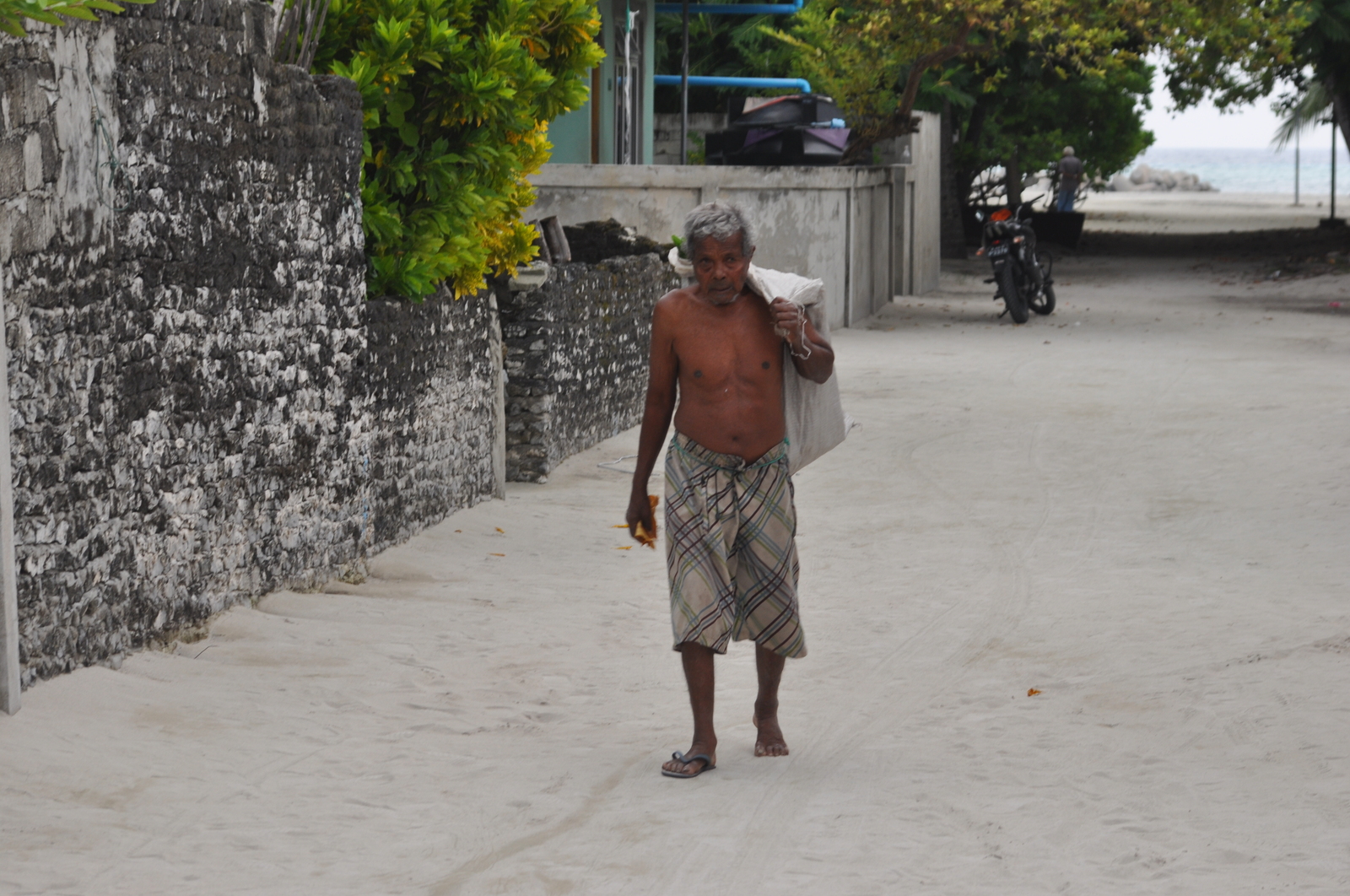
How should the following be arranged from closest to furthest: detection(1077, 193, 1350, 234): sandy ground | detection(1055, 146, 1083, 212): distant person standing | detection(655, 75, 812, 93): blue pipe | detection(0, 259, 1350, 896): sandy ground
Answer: detection(0, 259, 1350, 896): sandy ground
detection(655, 75, 812, 93): blue pipe
detection(1055, 146, 1083, 212): distant person standing
detection(1077, 193, 1350, 234): sandy ground

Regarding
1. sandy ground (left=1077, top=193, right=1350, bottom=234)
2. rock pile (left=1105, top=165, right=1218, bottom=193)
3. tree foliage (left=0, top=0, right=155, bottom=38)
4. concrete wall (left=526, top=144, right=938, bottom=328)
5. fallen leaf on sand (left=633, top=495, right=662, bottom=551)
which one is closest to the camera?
tree foliage (left=0, top=0, right=155, bottom=38)

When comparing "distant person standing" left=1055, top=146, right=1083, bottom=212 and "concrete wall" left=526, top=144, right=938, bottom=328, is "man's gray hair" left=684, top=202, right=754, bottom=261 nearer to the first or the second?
"concrete wall" left=526, top=144, right=938, bottom=328

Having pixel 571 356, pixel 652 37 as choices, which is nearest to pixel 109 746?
pixel 571 356

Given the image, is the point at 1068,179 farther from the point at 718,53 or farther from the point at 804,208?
the point at 804,208

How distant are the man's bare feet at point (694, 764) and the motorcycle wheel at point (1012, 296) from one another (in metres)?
→ 15.8

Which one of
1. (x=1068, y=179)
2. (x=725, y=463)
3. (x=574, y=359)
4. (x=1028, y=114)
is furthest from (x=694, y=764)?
(x=1068, y=179)

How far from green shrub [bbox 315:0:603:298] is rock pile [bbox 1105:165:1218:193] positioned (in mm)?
78725

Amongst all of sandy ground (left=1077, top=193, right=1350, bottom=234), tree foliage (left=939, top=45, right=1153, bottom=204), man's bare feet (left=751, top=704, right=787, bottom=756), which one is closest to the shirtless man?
man's bare feet (left=751, top=704, right=787, bottom=756)

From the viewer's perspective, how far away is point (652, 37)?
21.5 meters

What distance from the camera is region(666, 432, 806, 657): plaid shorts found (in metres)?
4.41

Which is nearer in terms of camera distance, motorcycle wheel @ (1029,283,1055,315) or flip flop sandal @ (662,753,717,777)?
flip flop sandal @ (662,753,717,777)

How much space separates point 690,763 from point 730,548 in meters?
0.66

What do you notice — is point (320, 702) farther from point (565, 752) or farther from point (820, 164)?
point (820, 164)

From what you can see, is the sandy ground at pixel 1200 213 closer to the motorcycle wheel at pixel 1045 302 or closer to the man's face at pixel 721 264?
the motorcycle wheel at pixel 1045 302
